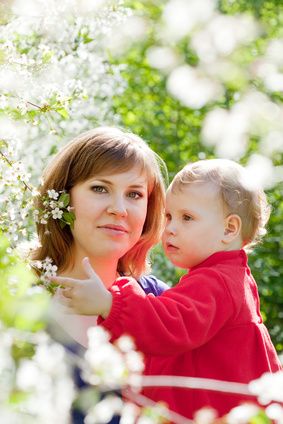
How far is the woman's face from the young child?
0.21m

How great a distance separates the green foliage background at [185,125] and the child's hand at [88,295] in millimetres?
3794

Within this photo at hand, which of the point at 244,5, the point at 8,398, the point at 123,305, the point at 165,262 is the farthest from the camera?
the point at 244,5

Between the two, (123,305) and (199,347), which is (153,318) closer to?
(123,305)

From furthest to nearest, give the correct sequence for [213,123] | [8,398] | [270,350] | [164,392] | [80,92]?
[80,92] < [270,350] < [164,392] < [213,123] < [8,398]

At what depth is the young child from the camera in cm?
235

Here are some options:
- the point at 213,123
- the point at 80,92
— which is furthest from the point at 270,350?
the point at 213,123

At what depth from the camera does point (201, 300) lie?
2.48 meters

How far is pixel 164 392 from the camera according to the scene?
100 inches

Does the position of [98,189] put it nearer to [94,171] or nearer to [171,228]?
[94,171]

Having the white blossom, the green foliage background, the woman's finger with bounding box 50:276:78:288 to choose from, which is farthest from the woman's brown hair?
the green foliage background

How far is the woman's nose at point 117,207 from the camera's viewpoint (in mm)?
2855

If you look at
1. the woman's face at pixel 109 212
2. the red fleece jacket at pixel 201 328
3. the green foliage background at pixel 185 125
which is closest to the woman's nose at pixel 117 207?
the woman's face at pixel 109 212

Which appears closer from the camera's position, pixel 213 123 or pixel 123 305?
pixel 213 123

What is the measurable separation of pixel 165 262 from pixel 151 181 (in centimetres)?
324
